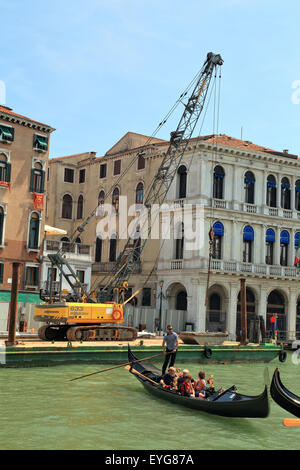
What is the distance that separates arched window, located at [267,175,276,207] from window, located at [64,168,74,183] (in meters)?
17.3

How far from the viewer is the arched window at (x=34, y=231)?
38312 millimetres

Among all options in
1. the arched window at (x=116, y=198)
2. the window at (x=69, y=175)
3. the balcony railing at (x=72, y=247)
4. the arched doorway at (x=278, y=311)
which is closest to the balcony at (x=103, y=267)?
the arched window at (x=116, y=198)

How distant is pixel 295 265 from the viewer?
153 feet

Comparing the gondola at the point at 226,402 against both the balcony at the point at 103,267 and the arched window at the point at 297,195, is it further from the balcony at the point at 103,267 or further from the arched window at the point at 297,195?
the arched window at the point at 297,195

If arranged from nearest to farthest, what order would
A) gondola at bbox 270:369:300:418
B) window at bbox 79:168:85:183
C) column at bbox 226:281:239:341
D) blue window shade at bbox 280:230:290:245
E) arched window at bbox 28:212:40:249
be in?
gondola at bbox 270:369:300:418, arched window at bbox 28:212:40:249, column at bbox 226:281:239:341, blue window shade at bbox 280:230:290:245, window at bbox 79:168:85:183

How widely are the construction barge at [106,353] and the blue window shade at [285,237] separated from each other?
14.3m

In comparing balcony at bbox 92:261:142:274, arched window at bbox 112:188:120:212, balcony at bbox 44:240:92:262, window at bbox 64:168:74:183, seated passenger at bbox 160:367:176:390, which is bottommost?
seated passenger at bbox 160:367:176:390

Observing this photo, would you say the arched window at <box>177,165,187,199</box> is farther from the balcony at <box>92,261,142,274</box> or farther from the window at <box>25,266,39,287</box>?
the window at <box>25,266,39,287</box>

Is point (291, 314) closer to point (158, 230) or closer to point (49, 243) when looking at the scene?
point (158, 230)

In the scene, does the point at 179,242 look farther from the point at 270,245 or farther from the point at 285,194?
the point at 285,194

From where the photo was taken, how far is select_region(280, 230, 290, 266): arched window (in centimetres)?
4712

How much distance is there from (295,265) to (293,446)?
3399 centimetres

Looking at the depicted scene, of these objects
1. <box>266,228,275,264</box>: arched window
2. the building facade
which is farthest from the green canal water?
<box>266,228,275,264</box>: arched window
